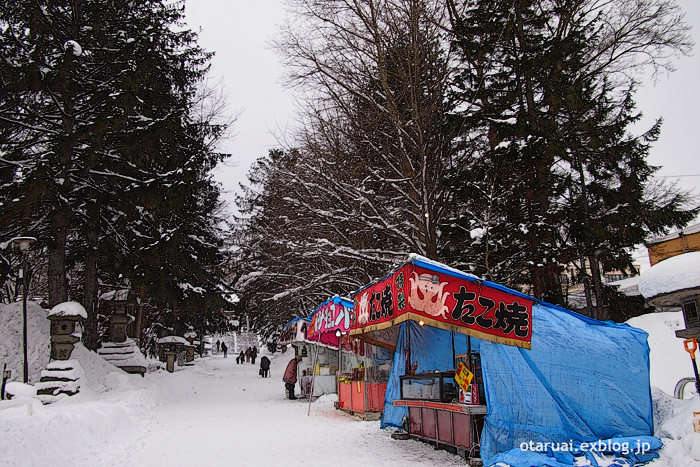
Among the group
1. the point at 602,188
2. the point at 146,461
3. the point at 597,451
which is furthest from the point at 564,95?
the point at 146,461

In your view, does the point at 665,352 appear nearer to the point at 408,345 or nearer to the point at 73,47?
the point at 408,345

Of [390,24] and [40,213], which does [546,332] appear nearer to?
[390,24]

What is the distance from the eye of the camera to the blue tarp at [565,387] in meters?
7.10

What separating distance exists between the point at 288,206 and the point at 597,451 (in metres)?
14.0

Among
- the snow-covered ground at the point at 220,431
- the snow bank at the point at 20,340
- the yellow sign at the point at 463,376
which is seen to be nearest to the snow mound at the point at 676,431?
the snow-covered ground at the point at 220,431

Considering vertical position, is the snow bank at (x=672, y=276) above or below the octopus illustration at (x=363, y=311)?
above

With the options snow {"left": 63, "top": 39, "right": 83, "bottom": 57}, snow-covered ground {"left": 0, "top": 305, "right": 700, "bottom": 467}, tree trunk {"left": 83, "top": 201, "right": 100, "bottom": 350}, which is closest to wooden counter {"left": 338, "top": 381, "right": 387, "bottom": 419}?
snow-covered ground {"left": 0, "top": 305, "right": 700, "bottom": 467}

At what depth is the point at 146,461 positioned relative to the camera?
8.04 meters

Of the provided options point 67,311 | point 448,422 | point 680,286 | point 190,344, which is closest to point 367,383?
point 448,422

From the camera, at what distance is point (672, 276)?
22.2ft

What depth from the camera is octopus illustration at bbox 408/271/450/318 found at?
6969 mm

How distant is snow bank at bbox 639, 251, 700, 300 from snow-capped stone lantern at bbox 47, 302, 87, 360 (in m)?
15.4

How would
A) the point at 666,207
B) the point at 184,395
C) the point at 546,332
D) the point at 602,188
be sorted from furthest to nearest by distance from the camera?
the point at 184,395 < the point at 602,188 < the point at 666,207 < the point at 546,332
